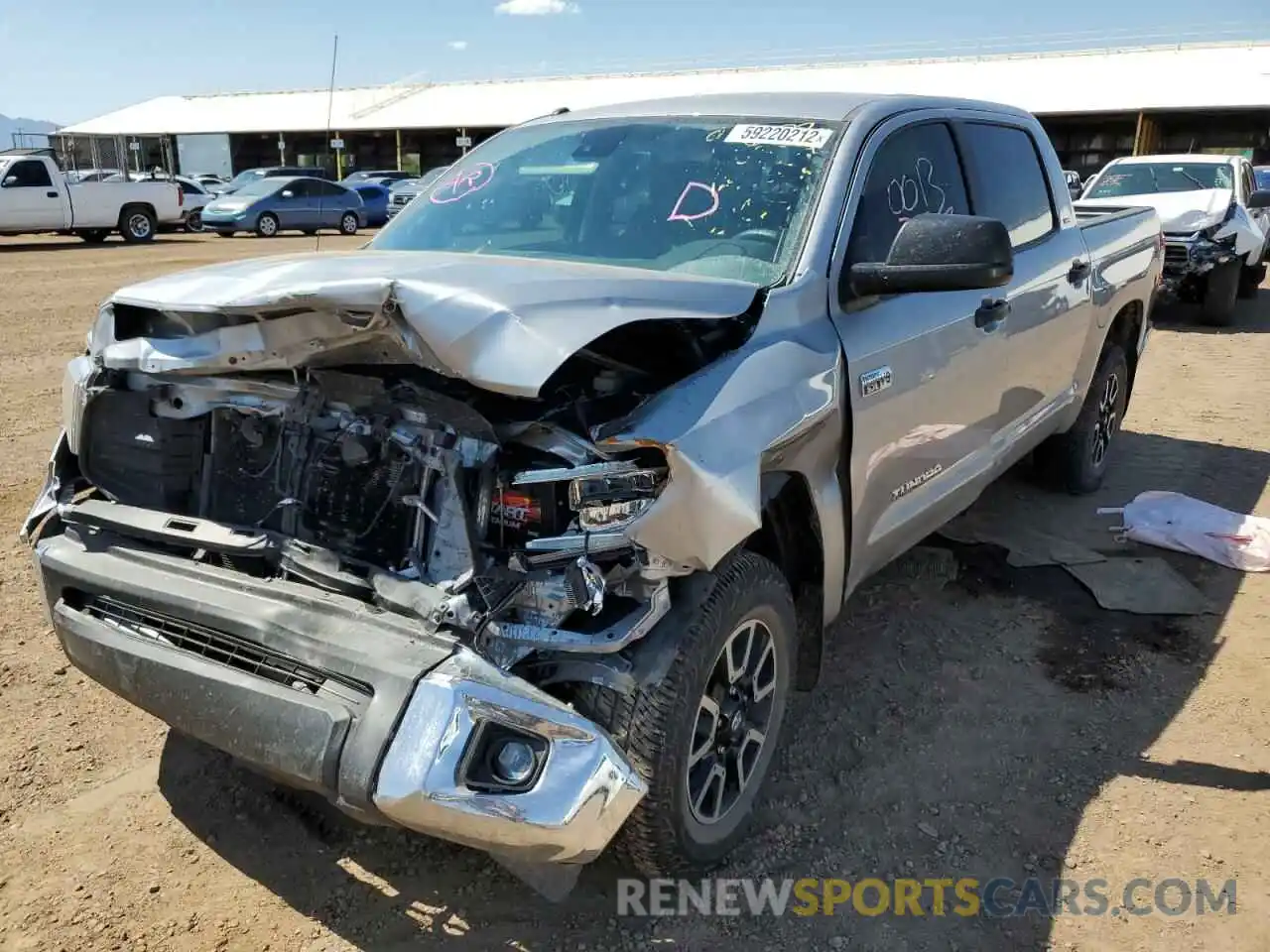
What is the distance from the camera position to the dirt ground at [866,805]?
8.61 feet

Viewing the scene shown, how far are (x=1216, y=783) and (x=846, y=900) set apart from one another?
1.37 m

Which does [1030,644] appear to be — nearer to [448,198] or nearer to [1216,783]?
[1216,783]

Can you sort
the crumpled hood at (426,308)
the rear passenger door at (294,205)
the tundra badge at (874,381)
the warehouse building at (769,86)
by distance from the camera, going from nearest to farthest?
the crumpled hood at (426,308) < the tundra badge at (874,381) < the rear passenger door at (294,205) < the warehouse building at (769,86)

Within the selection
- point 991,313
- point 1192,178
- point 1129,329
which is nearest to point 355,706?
point 991,313

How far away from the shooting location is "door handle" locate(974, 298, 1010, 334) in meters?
3.81

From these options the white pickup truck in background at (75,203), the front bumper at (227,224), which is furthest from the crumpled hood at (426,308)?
the front bumper at (227,224)

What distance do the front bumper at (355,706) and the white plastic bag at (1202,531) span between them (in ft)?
12.7

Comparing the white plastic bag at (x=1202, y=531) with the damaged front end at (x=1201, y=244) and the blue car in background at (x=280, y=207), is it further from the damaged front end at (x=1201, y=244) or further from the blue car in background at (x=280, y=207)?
the blue car in background at (x=280, y=207)

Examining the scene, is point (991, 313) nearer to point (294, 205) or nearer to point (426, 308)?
point (426, 308)

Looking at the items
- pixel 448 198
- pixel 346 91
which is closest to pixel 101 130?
pixel 346 91

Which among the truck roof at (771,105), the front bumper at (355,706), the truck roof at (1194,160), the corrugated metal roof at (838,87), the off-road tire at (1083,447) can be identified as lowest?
the off-road tire at (1083,447)

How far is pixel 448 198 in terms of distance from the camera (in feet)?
13.2

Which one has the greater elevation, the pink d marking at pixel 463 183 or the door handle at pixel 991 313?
the pink d marking at pixel 463 183

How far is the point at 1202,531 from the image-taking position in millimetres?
5098
